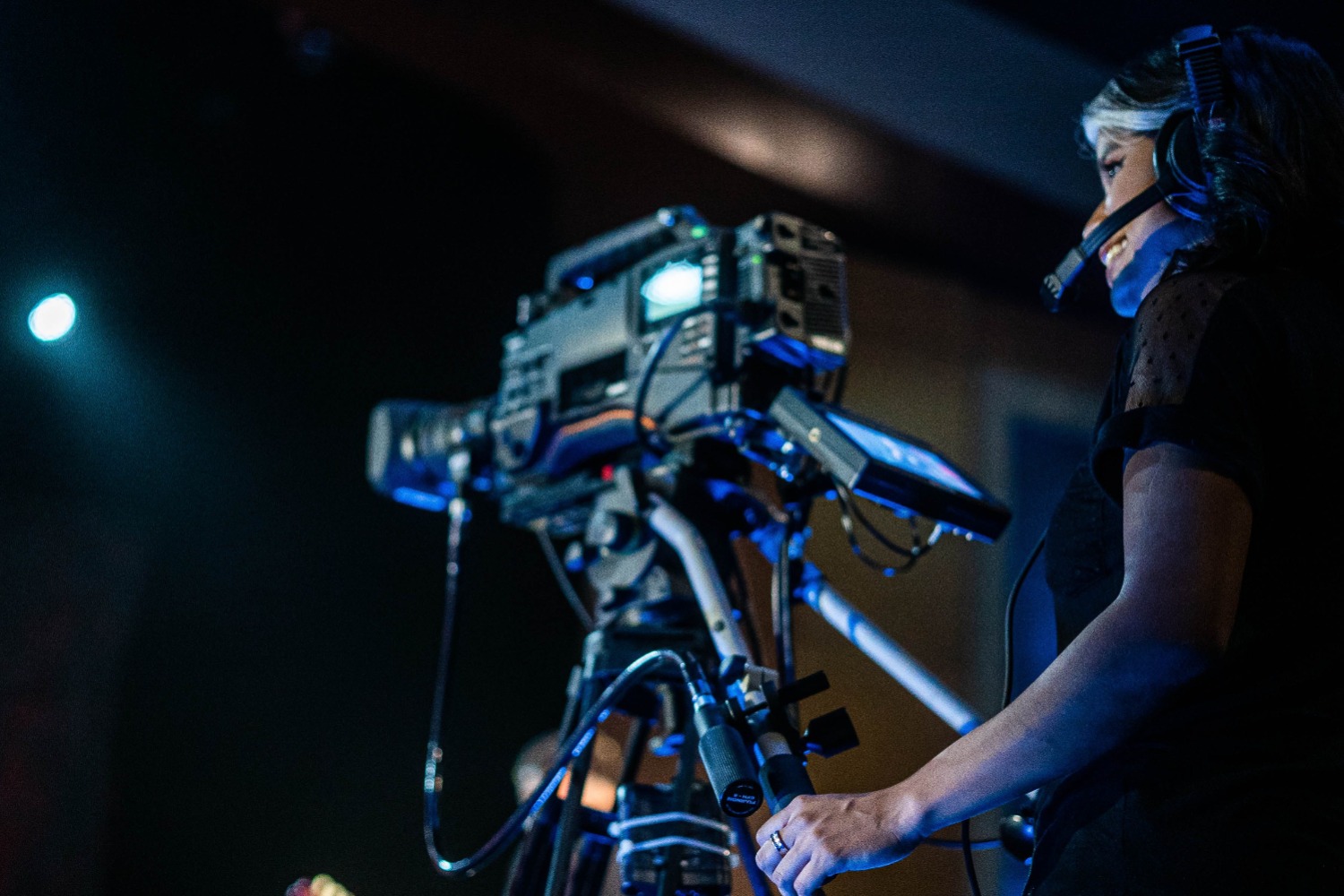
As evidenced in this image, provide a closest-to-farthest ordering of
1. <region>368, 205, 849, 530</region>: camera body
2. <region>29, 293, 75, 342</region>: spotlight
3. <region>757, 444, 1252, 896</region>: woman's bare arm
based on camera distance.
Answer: <region>757, 444, 1252, 896</region>: woman's bare arm
<region>368, 205, 849, 530</region>: camera body
<region>29, 293, 75, 342</region>: spotlight

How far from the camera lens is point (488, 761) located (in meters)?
2.49

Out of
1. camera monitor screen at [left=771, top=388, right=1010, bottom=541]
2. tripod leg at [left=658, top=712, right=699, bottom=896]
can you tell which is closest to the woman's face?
camera monitor screen at [left=771, top=388, right=1010, bottom=541]

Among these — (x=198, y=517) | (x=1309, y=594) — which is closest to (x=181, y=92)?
(x=198, y=517)

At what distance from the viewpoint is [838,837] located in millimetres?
832

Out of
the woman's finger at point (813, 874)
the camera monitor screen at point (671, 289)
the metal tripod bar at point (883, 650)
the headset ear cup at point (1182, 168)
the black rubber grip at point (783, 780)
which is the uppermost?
the camera monitor screen at point (671, 289)

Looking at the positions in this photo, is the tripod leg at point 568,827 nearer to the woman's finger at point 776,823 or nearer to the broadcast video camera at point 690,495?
the broadcast video camera at point 690,495

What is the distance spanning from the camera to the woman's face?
101 cm

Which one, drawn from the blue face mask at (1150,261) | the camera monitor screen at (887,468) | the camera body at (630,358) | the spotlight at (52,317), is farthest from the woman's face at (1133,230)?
the spotlight at (52,317)

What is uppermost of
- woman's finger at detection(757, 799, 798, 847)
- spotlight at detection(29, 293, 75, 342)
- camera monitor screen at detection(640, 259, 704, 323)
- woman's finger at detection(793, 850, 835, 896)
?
spotlight at detection(29, 293, 75, 342)

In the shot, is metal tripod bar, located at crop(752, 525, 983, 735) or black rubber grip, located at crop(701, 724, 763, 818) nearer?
black rubber grip, located at crop(701, 724, 763, 818)

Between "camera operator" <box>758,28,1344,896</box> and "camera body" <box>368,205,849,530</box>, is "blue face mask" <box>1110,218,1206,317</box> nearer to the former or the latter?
"camera operator" <box>758,28,1344,896</box>

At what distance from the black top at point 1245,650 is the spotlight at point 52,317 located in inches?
65.0

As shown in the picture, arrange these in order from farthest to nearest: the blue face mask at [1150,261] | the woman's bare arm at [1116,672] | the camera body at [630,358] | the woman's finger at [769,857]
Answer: the camera body at [630,358] < the blue face mask at [1150,261] < the woman's finger at [769,857] < the woman's bare arm at [1116,672]

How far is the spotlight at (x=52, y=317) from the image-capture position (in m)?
1.83
